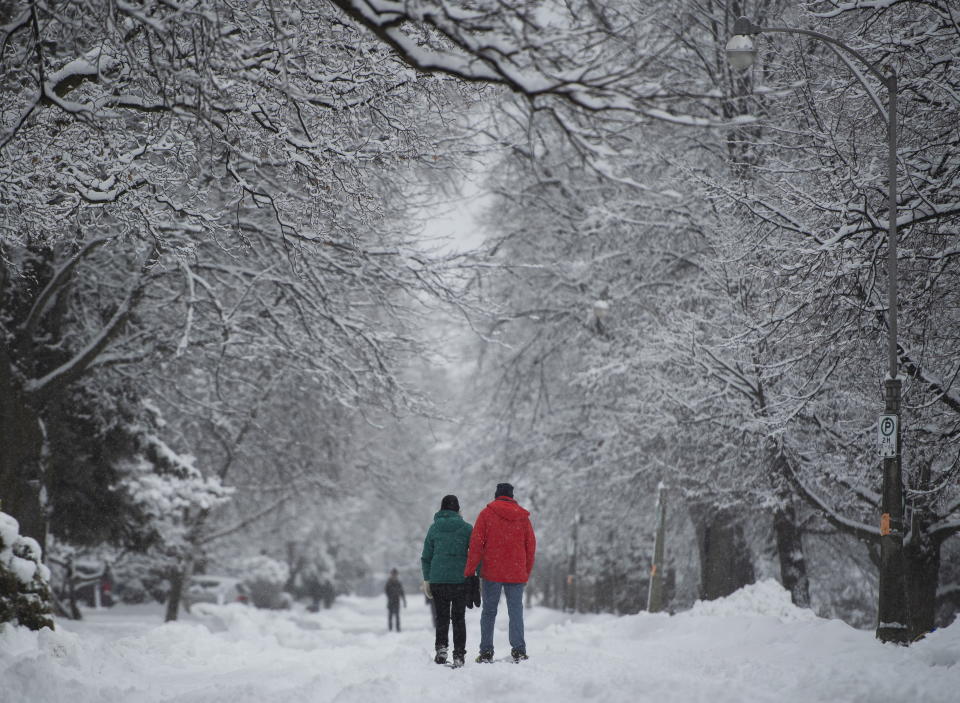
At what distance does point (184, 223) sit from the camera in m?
10.5

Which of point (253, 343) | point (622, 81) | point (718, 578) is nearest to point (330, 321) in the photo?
point (253, 343)

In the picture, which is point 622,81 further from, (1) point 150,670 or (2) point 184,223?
(1) point 150,670

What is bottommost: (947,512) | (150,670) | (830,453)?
(150,670)

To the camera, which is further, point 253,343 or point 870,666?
point 253,343

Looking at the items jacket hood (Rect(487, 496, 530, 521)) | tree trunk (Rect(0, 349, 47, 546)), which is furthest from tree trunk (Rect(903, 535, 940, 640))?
tree trunk (Rect(0, 349, 47, 546))

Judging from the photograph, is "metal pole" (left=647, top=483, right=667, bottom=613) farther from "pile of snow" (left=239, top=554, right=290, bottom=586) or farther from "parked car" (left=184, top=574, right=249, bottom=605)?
"pile of snow" (left=239, top=554, right=290, bottom=586)

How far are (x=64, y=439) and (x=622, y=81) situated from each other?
11.6m

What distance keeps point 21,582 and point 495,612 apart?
4608 millimetres

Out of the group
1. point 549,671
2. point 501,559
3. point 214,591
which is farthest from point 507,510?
point 214,591

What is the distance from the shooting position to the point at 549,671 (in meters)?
8.48

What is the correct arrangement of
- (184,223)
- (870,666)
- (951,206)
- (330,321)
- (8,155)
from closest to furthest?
(870,666)
(8,155)
(951,206)
(184,223)
(330,321)

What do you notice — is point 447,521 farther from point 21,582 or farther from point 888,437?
point 888,437

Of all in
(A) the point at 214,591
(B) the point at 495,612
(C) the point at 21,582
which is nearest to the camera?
(C) the point at 21,582

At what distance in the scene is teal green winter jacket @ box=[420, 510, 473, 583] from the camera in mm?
9289
